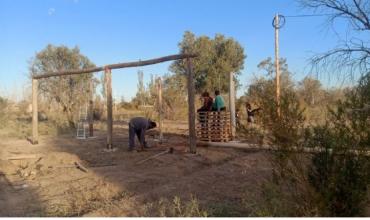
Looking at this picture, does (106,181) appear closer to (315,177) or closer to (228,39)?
(315,177)

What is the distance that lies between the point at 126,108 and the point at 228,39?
38.6 ft

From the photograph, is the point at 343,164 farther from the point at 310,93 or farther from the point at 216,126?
the point at 216,126

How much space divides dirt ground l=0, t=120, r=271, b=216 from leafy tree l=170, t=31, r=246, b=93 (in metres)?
24.2

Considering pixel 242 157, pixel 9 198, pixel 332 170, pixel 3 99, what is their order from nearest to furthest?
pixel 332 170, pixel 9 198, pixel 242 157, pixel 3 99

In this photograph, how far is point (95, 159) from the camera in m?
11.6

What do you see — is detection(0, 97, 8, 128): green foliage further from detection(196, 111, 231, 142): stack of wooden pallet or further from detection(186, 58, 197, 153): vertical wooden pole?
detection(186, 58, 197, 153): vertical wooden pole

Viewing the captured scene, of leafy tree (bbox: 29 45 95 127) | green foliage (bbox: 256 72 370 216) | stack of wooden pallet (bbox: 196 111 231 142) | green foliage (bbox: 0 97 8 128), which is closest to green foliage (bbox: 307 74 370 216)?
green foliage (bbox: 256 72 370 216)

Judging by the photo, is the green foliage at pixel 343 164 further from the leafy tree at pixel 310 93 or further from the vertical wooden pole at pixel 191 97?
the vertical wooden pole at pixel 191 97

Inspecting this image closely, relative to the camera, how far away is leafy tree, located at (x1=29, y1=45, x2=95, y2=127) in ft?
95.6

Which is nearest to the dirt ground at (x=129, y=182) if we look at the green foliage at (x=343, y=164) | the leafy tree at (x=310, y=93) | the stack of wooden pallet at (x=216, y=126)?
the green foliage at (x=343, y=164)

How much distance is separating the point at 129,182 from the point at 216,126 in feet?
20.5

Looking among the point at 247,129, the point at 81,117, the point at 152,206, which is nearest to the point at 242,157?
the point at 152,206

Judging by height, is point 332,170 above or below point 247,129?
below

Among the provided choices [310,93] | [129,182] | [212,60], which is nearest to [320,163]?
[310,93]
